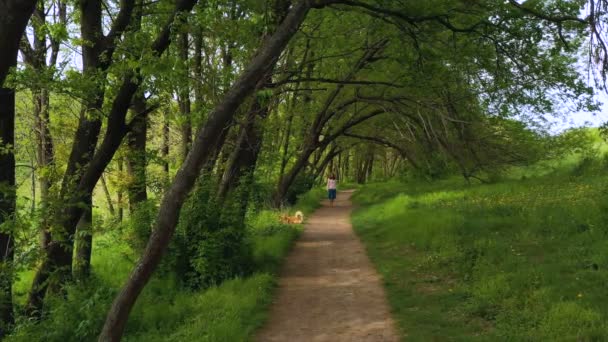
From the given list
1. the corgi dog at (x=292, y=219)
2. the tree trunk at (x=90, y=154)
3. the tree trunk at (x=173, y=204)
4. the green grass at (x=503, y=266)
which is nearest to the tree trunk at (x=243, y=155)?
the tree trunk at (x=90, y=154)

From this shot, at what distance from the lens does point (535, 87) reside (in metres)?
9.70

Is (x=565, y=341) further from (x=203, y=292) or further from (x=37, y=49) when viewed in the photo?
(x=37, y=49)

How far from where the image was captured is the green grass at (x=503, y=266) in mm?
5910

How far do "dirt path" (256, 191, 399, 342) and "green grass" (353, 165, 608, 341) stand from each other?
1.10 ft

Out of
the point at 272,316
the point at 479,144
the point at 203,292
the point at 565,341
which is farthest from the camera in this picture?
the point at 479,144

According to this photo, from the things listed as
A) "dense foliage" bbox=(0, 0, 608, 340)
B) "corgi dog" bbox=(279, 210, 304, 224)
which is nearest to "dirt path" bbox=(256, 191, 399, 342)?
"dense foliage" bbox=(0, 0, 608, 340)

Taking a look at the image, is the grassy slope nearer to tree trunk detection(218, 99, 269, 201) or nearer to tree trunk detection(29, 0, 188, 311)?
tree trunk detection(29, 0, 188, 311)

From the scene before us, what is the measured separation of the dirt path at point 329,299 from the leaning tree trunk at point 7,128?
11.8 feet

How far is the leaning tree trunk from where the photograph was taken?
592cm

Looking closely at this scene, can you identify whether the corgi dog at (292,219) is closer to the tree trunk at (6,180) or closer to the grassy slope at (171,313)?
the grassy slope at (171,313)

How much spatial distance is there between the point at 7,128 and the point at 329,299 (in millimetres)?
5439

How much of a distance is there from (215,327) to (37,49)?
9121mm

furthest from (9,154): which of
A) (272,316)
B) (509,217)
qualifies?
(509,217)

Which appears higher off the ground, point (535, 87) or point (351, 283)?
point (535, 87)
